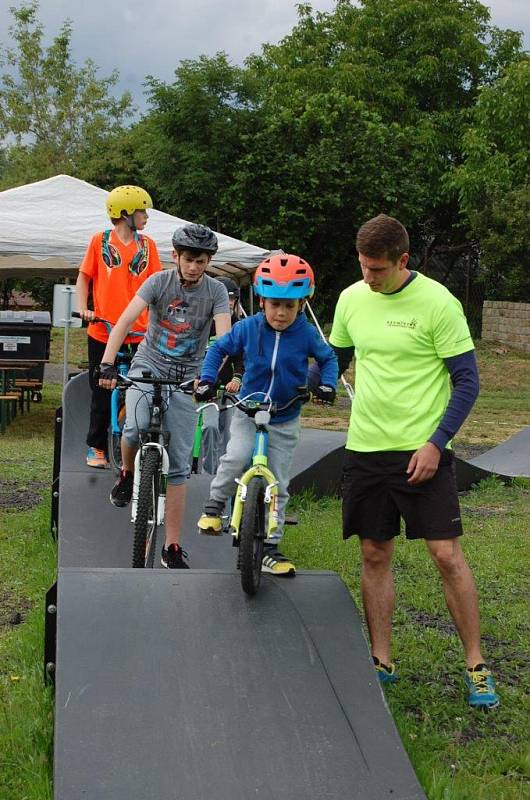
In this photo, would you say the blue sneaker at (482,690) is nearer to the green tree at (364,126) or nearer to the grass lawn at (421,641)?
the grass lawn at (421,641)

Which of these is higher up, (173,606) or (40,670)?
(173,606)

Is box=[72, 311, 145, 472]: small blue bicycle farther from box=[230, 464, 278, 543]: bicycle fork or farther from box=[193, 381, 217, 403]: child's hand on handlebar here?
box=[230, 464, 278, 543]: bicycle fork

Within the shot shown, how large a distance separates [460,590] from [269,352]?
1.38 m

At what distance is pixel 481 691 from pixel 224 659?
1.24m

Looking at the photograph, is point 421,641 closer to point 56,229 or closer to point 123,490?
point 123,490

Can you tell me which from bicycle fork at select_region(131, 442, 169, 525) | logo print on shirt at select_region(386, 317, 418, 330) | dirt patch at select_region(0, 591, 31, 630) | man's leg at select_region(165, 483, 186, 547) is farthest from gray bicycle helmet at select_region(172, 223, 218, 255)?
dirt patch at select_region(0, 591, 31, 630)

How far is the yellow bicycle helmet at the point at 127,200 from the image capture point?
7.30 meters

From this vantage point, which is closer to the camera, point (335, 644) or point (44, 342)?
point (335, 644)

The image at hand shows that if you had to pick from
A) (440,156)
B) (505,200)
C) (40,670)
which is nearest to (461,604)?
(40,670)

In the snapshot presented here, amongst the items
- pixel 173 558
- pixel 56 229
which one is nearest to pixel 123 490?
pixel 173 558

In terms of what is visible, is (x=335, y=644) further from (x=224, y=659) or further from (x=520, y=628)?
(x=520, y=628)

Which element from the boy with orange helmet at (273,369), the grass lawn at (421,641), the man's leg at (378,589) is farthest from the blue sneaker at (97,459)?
the man's leg at (378,589)

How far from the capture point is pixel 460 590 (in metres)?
4.52

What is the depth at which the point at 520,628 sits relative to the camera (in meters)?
5.81
